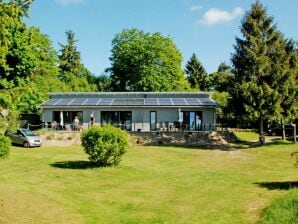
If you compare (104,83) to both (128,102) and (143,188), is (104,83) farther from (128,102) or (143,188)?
(143,188)

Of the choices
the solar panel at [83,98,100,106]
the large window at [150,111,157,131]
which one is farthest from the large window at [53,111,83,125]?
the large window at [150,111,157,131]

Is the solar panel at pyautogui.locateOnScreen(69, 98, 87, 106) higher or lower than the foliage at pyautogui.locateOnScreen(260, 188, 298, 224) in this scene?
higher

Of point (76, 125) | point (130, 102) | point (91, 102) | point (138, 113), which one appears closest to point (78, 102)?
point (91, 102)

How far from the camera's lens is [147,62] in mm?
71312

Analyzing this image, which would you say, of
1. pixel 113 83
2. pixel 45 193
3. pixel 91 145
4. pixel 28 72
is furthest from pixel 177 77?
pixel 45 193

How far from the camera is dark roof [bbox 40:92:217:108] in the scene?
4456 cm

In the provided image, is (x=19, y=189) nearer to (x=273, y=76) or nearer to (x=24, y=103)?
(x=273, y=76)

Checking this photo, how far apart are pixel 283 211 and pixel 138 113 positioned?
3215 centimetres

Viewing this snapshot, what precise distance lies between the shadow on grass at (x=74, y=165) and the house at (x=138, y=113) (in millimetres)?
18154

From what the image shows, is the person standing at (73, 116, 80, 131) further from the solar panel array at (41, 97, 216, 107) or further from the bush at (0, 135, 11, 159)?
the bush at (0, 135, 11, 159)

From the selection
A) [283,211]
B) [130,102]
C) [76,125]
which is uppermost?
[130,102]

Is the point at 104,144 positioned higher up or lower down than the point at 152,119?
lower down

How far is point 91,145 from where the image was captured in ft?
77.2

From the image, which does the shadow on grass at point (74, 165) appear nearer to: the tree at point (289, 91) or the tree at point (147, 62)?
the tree at point (289, 91)
